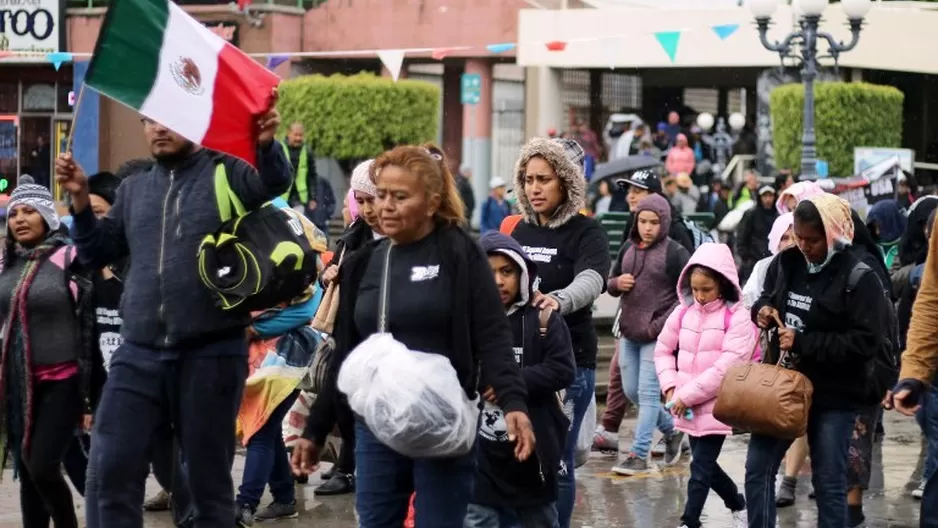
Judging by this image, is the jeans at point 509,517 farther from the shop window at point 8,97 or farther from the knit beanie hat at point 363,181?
the shop window at point 8,97

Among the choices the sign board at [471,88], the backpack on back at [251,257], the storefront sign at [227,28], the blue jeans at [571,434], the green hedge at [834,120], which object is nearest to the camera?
the backpack on back at [251,257]

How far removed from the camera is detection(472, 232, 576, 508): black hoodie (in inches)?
271

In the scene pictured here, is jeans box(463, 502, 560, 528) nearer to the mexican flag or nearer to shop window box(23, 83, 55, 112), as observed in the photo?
the mexican flag

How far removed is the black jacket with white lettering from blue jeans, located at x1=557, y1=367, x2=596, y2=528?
2.93 ft

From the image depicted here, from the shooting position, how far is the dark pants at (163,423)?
20.7 ft

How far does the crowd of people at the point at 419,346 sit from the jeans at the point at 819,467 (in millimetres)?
10

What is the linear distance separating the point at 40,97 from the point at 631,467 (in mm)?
25355

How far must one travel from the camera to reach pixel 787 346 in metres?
7.85

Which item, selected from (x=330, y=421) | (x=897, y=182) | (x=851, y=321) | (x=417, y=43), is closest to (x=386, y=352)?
(x=330, y=421)

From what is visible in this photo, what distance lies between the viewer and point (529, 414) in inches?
272

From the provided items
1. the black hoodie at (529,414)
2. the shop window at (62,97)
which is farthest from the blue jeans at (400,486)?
the shop window at (62,97)

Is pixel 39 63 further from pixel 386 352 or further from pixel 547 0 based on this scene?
pixel 386 352

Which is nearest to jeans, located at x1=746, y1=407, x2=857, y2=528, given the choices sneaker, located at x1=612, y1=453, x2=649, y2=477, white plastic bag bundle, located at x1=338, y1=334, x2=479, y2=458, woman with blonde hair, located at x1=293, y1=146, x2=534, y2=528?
woman with blonde hair, located at x1=293, y1=146, x2=534, y2=528

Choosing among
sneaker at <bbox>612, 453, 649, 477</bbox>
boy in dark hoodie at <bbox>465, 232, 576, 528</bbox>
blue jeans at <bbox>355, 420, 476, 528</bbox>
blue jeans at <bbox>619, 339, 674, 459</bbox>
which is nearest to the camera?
blue jeans at <bbox>355, 420, 476, 528</bbox>
